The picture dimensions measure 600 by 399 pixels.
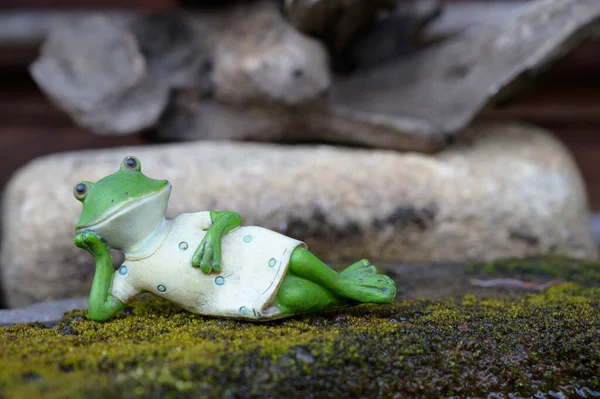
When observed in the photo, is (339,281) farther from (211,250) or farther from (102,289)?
(102,289)

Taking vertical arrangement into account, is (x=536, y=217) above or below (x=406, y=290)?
above

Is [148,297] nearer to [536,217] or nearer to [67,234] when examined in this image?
[67,234]

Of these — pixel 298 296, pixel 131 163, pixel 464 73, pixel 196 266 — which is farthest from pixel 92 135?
pixel 298 296

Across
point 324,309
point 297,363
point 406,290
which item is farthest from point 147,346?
point 406,290

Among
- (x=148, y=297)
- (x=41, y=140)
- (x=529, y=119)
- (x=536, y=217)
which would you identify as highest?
(x=529, y=119)

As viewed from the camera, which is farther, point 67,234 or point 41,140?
point 41,140

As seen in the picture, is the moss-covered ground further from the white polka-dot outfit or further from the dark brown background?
the dark brown background

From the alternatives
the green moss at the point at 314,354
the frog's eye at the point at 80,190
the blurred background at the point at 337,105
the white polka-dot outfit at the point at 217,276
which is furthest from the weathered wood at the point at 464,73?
the frog's eye at the point at 80,190

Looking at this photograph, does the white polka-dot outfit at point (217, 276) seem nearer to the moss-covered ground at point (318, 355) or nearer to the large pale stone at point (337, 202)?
the moss-covered ground at point (318, 355)
